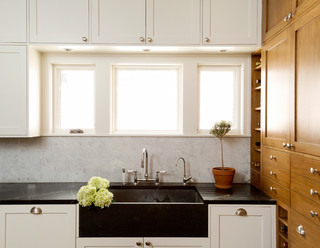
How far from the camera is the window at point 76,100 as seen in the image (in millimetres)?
2748

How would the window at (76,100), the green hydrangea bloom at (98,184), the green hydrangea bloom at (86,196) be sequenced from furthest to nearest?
the window at (76,100)
the green hydrangea bloom at (98,184)
the green hydrangea bloom at (86,196)

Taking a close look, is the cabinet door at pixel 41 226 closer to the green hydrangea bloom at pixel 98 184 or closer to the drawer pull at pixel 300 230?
the green hydrangea bloom at pixel 98 184

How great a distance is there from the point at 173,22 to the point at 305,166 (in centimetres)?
151

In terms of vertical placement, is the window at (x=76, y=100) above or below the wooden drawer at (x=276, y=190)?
above

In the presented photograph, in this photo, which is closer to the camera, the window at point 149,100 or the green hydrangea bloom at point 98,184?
the green hydrangea bloom at point 98,184

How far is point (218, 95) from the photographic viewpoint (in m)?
2.76

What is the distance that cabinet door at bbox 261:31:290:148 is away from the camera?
1841 millimetres

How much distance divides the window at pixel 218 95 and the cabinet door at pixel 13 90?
1601 millimetres

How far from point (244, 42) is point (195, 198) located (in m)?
1.42

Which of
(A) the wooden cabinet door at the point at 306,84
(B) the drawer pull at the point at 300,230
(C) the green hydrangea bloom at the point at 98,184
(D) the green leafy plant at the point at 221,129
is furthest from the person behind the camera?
(D) the green leafy plant at the point at 221,129

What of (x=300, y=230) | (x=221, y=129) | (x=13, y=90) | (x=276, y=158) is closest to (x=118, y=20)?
(x=13, y=90)

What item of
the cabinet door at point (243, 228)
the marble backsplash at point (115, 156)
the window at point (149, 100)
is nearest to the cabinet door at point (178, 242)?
the cabinet door at point (243, 228)

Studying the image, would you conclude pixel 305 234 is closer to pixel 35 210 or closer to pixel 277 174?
pixel 277 174

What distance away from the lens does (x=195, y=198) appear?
2.48m
